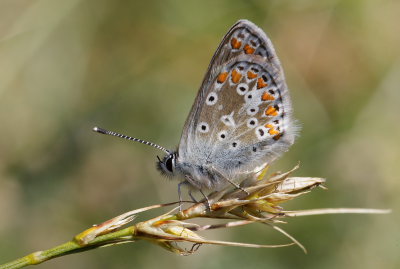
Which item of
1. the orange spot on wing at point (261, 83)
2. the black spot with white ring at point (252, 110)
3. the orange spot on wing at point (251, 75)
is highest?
the orange spot on wing at point (251, 75)

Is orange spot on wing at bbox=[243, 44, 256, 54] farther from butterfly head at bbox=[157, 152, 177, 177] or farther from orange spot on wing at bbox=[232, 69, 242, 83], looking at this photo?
butterfly head at bbox=[157, 152, 177, 177]

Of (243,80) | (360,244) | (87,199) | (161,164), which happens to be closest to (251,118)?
(243,80)

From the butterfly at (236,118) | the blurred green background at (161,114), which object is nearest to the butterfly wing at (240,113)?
the butterfly at (236,118)

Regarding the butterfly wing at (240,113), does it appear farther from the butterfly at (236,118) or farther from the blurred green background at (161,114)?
the blurred green background at (161,114)

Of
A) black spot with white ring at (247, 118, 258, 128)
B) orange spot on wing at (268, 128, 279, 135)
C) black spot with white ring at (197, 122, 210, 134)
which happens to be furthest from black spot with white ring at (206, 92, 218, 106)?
orange spot on wing at (268, 128, 279, 135)

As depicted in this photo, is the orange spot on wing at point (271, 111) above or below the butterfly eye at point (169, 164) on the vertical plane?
above

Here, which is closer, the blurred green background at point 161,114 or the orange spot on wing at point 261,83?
the orange spot on wing at point 261,83

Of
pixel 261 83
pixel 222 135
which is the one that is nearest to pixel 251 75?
pixel 261 83

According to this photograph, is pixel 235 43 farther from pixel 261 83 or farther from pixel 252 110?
pixel 252 110
